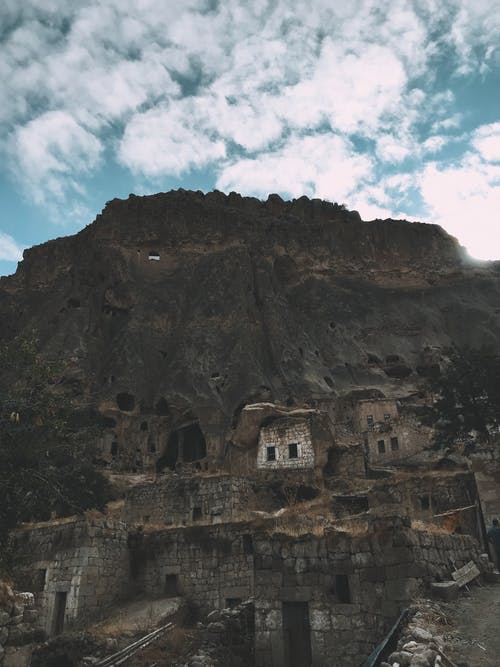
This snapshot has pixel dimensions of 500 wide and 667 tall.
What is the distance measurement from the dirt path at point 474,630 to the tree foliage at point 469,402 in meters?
21.3

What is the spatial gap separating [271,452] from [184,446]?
22145 mm

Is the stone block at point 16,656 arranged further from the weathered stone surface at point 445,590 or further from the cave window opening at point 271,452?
the cave window opening at point 271,452

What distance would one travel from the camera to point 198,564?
1603 centimetres

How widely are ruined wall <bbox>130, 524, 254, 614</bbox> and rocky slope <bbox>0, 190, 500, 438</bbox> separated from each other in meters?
30.2

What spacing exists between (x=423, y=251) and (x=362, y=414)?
37875mm

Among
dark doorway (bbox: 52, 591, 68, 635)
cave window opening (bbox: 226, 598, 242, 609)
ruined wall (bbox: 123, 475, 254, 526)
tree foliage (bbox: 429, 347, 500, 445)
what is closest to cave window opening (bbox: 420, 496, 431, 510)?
ruined wall (bbox: 123, 475, 254, 526)

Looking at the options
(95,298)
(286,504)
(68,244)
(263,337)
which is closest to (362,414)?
(263,337)

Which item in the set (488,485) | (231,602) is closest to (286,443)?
(488,485)

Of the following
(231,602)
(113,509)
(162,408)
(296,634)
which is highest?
(162,408)

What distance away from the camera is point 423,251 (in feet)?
246

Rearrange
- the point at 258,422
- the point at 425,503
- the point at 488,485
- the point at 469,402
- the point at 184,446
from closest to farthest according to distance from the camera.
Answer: the point at 488,485 → the point at 425,503 → the point at 469,402 → the point at 258,422 → the point at 184,446

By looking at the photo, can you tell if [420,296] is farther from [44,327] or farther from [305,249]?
[44,327]

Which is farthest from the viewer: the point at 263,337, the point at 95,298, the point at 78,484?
the point at 95,298

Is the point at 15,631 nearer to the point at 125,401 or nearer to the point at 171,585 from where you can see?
the point at 171,585
